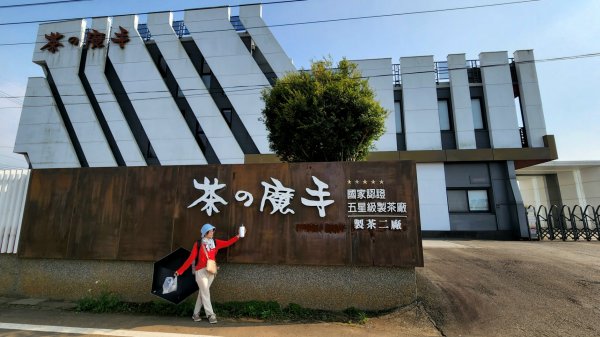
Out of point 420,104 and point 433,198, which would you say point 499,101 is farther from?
point 433,198

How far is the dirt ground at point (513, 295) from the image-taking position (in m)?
4.80

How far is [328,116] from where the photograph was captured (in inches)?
280

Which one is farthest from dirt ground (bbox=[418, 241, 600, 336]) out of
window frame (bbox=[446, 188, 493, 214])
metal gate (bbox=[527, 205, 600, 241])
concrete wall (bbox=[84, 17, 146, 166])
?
concrete wall (bbox=[84, 17, 146, 166])

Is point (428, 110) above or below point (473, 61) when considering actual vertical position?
below

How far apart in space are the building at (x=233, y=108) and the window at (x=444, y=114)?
0.05 meters

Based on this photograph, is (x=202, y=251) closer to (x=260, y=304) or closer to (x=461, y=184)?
(x=260, y=304)

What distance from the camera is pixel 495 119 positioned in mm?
15430

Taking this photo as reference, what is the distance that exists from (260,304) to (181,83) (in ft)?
47.5

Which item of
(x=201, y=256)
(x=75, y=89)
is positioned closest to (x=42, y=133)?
(x=75, y=89)

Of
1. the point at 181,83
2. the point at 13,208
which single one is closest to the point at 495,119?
the point at 181,83

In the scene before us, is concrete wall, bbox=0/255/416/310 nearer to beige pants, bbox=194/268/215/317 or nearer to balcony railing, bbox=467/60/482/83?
beige pants, bbox=194/268/215/317

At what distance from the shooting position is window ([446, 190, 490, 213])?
15.4m

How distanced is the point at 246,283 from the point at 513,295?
4.86m

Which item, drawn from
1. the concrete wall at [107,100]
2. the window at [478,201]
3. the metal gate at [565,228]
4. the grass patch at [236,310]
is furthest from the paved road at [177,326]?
the metal gate at [565,228]
